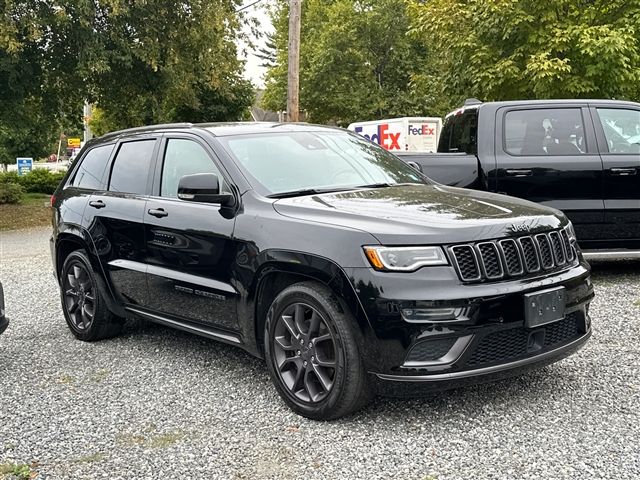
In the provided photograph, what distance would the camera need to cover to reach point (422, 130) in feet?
61.2

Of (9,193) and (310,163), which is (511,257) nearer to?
(310,163)

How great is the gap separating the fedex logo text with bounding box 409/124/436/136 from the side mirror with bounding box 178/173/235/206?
14733mm

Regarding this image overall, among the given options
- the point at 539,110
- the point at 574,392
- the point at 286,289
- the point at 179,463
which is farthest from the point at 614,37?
the point at 179,463

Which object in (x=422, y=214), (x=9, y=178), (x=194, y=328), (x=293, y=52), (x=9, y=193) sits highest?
(x=293, y=52)

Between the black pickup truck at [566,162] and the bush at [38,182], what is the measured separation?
19.2 m

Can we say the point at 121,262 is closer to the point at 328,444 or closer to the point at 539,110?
the point at 328,444

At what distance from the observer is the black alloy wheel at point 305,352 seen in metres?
3.73

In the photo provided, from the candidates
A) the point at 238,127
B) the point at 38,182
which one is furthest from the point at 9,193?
the point at 238,127

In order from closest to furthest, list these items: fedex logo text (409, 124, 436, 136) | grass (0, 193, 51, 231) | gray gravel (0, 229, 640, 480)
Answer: gray gravel (0, 229, 640, 480)
grass (0, 193, 51, 231)
fedex logo text (409, 124, 436, 136)

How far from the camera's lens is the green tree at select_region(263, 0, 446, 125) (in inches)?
1300

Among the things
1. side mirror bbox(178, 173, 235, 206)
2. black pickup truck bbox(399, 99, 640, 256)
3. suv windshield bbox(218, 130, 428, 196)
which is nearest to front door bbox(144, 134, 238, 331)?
side mirror bbox(178, 173, 235, 206)

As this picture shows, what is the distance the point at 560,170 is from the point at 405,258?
409 centimetres

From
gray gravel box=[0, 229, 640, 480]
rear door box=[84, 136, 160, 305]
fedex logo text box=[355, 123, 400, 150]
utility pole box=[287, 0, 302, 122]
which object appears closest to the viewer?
gray gravel box=[0, 229, 640, 480]

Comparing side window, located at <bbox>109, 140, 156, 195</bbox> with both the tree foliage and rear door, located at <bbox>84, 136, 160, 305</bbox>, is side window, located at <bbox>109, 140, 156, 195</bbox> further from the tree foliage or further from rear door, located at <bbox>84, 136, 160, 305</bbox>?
the tree foliage
